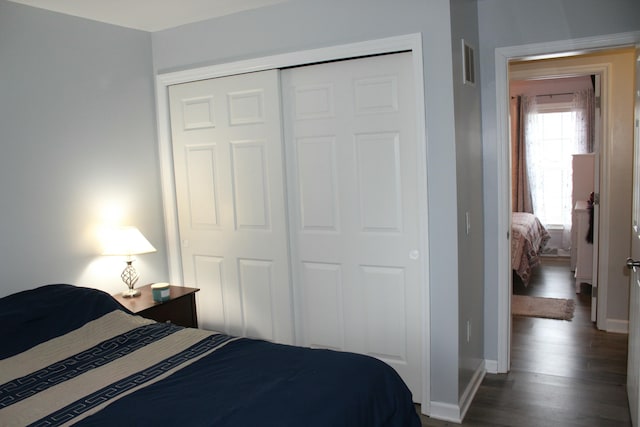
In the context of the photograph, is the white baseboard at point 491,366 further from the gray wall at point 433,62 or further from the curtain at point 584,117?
the curtain at point 584,117

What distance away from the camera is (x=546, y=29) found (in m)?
3.05

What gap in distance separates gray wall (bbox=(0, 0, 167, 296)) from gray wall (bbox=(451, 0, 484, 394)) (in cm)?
210

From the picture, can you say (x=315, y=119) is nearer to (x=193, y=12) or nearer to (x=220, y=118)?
(x=220, y=118)

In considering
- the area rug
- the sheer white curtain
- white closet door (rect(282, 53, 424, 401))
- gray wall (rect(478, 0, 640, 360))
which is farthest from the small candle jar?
the sheer white curtain

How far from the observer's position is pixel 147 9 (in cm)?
305

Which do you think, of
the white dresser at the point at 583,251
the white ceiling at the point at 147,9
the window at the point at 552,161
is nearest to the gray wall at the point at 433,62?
the white ceiling at the point at 147,9

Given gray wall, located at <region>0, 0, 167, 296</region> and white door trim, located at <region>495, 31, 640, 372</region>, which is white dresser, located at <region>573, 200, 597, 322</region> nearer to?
white door trim, located at <region>495, 31, 640, 372</region>

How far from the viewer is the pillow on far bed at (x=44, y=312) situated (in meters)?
2.34

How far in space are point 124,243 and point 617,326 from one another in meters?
3.73

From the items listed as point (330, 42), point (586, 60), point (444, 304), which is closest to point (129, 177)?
point (330, 42)

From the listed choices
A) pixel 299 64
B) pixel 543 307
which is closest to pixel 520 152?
pixel 543 307

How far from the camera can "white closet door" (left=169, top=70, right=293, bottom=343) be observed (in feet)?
10.7

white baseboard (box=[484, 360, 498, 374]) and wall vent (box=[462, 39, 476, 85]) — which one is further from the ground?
wall vent (box=[462, 39, 476, 85])

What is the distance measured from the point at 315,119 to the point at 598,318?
2871 millimetres
